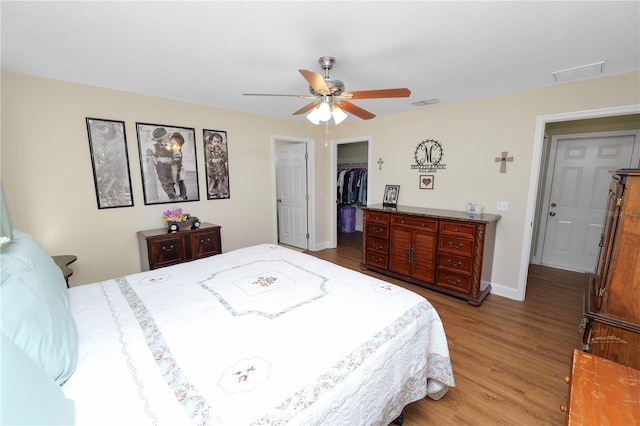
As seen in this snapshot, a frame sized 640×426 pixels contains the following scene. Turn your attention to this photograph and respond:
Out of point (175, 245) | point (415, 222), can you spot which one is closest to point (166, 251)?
point (175, 245)

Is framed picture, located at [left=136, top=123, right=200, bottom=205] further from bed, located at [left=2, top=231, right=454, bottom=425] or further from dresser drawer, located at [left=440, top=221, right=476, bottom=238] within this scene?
dresser drawer, located at [left=440, top=221, right=476, bottom=238]

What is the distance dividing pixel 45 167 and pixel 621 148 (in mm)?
6486

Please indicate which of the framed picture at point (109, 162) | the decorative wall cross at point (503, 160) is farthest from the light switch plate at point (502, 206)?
the framed picture at point (109, 162)

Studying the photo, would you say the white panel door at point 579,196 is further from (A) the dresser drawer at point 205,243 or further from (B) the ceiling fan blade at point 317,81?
(A) the dresser drawer at point 205,243

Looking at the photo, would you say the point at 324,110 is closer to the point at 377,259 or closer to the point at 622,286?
the point at 622,286

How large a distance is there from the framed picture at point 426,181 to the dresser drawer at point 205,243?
285 centimetres

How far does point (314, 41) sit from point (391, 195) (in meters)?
2.69

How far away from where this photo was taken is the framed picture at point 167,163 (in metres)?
3.02

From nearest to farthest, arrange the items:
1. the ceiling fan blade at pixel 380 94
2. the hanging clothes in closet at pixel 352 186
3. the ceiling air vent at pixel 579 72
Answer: the ceiling fan blade at pixel 380 94 < the ceiling air vent at pixel 579 72 < the hanging clothes in closet at pixel 352 186

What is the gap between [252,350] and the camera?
1155 millimetres

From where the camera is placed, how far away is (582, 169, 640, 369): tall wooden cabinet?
1.44 m

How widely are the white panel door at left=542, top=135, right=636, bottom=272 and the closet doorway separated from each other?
2.89 metres

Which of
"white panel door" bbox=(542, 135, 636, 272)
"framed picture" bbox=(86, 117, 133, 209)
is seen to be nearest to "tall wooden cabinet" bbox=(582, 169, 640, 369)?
"white panel door" bbox=(542, 135, 636, 272)

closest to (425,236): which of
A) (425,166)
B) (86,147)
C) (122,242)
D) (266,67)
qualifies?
(425,166)
